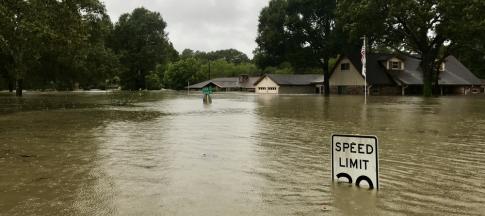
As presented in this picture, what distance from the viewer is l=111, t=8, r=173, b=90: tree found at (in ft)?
354

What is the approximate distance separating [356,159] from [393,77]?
68736 millimetres

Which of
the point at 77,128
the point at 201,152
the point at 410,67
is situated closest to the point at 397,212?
the point at 201,152

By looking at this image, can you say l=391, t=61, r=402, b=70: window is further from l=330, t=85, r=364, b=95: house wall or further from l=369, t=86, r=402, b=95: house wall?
l=330, t=85, r=364, b=95: house wall

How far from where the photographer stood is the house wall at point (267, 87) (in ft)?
302

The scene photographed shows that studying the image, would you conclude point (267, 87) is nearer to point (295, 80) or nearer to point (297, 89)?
point (295, 80)

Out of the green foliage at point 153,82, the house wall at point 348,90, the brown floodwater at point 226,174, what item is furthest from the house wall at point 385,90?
the green foliage at point 153,82

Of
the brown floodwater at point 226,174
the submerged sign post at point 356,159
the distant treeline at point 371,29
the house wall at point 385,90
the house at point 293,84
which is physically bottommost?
the brown floodwater at point 226,174

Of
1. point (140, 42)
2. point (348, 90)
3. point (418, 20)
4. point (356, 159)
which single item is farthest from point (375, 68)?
point (356, 159)

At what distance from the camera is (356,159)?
736 cm

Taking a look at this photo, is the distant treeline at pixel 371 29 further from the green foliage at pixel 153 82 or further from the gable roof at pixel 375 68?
the green foliage at pixel 153 82

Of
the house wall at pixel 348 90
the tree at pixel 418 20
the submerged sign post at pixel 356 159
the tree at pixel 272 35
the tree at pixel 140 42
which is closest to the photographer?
the submerged sign post at pixel 356 159

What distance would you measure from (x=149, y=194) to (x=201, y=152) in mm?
4566

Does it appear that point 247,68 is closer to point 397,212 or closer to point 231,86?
point 231,86

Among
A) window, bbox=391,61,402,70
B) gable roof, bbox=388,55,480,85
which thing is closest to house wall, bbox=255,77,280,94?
window, bbox=391,61,402,70
